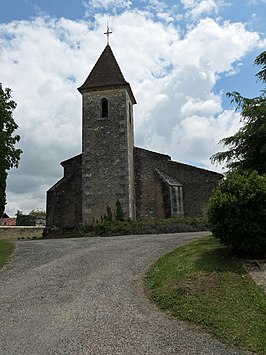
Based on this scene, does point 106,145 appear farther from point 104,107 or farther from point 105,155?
point 104,107

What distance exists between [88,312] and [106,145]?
19.7 m

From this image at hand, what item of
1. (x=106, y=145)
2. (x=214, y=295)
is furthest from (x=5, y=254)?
(x=106, y=145)

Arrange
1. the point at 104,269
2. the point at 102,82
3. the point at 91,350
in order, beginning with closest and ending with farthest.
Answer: the point at 91,350 < the point at 104,269 < the point at 102,82

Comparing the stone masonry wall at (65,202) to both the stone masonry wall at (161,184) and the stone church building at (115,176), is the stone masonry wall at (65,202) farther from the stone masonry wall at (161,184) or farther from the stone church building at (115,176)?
the stone masonry wall at (161,184)

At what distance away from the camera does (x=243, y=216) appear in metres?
9.56

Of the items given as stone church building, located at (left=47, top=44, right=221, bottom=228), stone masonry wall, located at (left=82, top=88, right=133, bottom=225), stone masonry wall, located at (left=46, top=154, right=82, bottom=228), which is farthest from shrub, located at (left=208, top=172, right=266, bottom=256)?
stone masonry wall, located at (left=46, top=154, right=82, bottom=228)

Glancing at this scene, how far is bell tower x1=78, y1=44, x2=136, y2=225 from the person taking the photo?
82.8 ft

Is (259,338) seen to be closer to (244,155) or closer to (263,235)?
(263,235)

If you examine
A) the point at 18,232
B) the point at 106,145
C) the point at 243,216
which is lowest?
the point at 243,216

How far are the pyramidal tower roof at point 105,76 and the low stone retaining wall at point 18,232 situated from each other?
12569 millimetres

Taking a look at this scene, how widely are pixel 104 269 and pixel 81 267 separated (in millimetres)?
854

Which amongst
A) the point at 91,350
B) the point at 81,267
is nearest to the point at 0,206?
the point at 81,267

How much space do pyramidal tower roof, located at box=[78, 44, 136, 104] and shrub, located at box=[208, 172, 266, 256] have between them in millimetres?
18547

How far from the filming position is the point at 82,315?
22.6 feet
